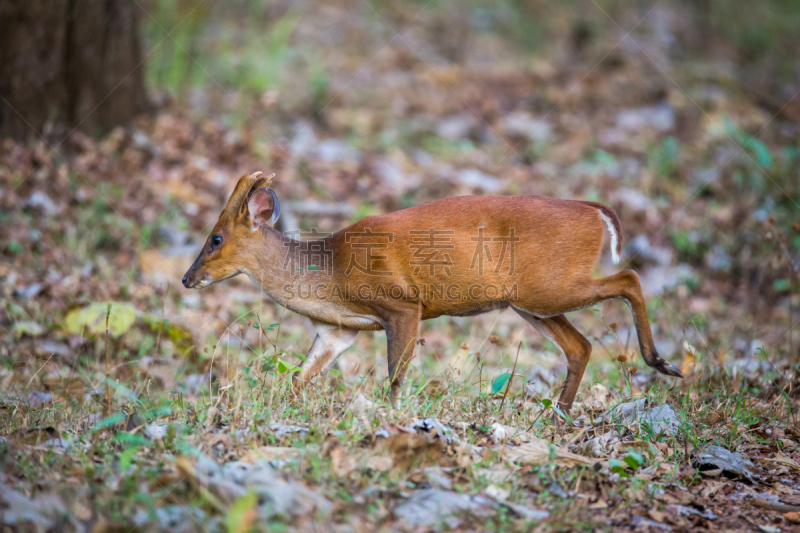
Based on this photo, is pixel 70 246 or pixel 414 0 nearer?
pixel 70 246

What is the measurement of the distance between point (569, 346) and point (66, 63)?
22.8 ft

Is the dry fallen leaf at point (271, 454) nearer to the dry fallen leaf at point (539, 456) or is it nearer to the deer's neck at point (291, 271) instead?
the dry fallen leaf at point (539, 456)

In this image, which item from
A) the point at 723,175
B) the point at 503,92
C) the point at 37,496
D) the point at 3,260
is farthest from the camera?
the point at 503,92

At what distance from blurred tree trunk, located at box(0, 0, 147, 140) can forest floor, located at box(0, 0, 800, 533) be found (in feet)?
0.96

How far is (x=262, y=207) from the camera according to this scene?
5246 mm

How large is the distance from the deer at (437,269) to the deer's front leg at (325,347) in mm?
10

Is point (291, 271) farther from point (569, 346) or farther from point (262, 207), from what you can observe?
point (569, 346)

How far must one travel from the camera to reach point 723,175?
33.4 feet

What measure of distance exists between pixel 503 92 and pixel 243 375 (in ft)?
29.1

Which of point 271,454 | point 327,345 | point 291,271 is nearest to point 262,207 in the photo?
point 291,271

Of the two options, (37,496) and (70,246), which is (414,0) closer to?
(70,246)

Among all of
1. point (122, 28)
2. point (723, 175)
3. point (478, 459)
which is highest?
point (122, 28)

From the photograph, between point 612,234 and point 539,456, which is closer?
point 539,456

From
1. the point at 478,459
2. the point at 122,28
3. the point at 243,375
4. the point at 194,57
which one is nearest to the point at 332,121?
the point at 194,57
